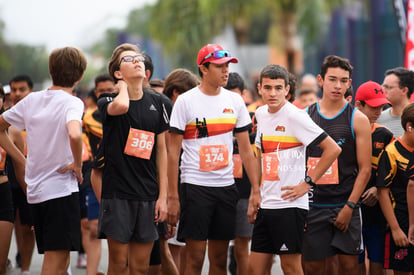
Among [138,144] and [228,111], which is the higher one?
[228,111]

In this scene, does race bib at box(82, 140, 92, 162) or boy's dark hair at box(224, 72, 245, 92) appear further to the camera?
race bib at box(82, 140, 92, 162)

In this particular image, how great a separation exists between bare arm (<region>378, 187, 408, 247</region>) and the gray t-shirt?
3.63 feet

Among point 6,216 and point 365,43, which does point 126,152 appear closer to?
point 6,216

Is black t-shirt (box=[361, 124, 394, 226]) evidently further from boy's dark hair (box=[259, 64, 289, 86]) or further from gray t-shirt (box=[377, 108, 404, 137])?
boy's dark hair (box=[259, 64, 289, 86])

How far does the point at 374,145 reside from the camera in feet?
23.2

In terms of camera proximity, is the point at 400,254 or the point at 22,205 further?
the point at 22,205

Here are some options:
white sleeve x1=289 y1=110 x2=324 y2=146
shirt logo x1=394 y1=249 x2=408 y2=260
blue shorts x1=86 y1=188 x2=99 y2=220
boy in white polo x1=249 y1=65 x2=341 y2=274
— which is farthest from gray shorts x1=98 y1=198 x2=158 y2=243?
blue shorts x1=86 y1=188 x2=99 y2=220

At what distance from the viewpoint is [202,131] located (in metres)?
6.48

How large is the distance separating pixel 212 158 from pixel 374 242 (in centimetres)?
185

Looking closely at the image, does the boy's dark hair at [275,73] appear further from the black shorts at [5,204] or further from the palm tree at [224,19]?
the palm tree at [224,19]

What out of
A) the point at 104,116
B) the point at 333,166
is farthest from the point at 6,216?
the point at 333,166

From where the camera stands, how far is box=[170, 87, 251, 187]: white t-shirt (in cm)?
646

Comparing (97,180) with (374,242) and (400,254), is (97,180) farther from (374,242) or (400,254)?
(400,254)

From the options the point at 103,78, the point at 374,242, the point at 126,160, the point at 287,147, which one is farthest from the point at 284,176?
the point at 103,78
